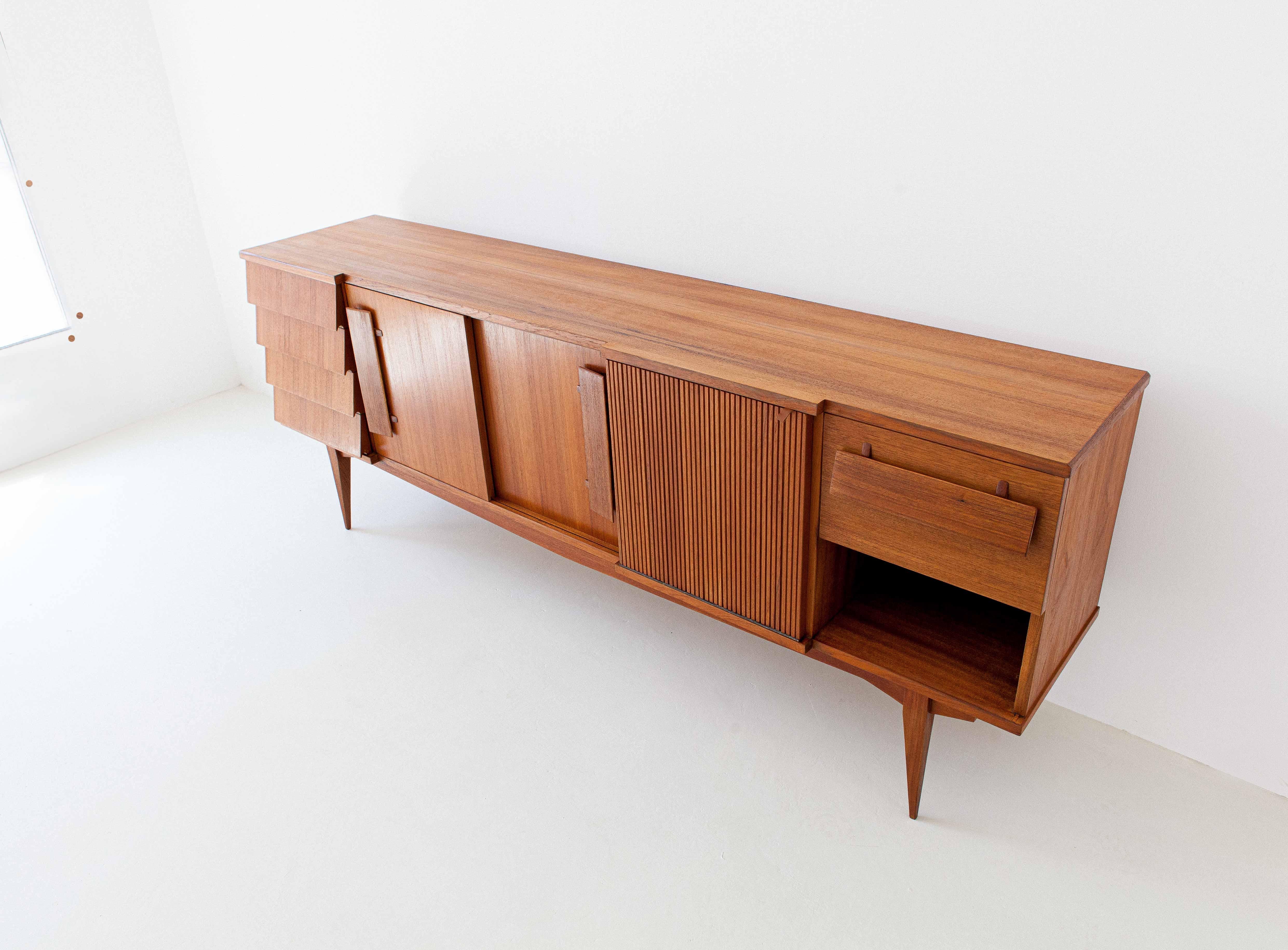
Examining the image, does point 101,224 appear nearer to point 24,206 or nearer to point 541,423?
point 24,206

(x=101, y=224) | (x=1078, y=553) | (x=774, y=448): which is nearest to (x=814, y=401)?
(x=774, y=448)

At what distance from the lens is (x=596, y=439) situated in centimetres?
200

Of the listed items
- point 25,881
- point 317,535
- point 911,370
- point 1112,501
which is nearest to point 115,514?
point 317,535

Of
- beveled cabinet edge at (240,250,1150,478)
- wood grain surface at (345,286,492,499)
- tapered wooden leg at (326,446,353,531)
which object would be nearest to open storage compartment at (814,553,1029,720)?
beveled cabinet edge at (240,250,1150,478)

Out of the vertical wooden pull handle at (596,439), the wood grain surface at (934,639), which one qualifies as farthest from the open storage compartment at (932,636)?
the vertical wooden pull handle at (596,439)

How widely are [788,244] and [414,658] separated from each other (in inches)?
55.8

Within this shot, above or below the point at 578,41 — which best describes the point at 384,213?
below

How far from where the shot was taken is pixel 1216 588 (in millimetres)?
1826

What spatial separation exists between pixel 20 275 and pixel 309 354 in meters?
1.70

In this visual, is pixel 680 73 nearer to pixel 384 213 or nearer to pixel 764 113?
pixel 764 113

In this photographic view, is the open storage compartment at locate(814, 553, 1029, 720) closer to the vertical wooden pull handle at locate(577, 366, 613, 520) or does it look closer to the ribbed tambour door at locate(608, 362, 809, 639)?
the ribbed tambour door at locate(608, 362, 809, 639)

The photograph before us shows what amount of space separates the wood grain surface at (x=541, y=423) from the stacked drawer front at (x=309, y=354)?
0.53 meters

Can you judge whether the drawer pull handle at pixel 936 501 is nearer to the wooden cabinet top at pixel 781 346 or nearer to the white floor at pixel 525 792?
the wooden cabinet top at pixel 781 346

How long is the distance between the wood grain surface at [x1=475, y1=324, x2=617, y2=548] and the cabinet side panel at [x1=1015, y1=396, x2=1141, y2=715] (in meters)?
0.93
